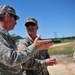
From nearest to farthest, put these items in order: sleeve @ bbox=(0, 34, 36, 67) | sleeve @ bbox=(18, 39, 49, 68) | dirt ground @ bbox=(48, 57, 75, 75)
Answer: sleeve @ bbox=(0, 34, 36, 67) → sleeve @ bbox=(18, 39, 49, 68) → dirt ground @ bbox=(48, 57, 75, 75)

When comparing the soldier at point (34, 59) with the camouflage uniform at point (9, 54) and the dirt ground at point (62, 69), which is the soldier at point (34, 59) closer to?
the camouflage uniform at point (9, 54)

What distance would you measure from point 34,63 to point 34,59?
85 mm

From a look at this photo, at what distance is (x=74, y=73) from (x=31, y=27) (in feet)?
32.8

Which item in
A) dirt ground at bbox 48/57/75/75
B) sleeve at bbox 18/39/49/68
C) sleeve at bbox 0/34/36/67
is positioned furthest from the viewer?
dirt ground at bbox 48/57/75/75

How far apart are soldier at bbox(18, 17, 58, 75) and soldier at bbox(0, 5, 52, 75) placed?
82 cm

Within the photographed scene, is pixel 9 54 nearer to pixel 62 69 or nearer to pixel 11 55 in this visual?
pixel 11 55

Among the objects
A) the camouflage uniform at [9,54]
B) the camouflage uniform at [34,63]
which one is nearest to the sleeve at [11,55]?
the camouflage uniform at [9,54]

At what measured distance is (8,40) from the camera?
3.10 meters

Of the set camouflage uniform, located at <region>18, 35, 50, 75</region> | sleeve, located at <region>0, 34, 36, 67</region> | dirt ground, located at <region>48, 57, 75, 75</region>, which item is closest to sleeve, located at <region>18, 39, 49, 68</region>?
camouflage uniform, located at <region>18, 35, 50, 75</region>

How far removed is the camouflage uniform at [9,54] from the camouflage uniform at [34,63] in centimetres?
95

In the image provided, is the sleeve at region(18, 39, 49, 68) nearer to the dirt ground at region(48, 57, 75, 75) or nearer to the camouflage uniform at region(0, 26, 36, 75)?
the camouflage uniform at region(0, 26, 36, 75)

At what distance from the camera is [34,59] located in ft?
13.9

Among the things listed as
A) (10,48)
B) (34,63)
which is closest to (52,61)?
(34,63)

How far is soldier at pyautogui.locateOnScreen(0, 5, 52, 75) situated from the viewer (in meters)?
2.90
